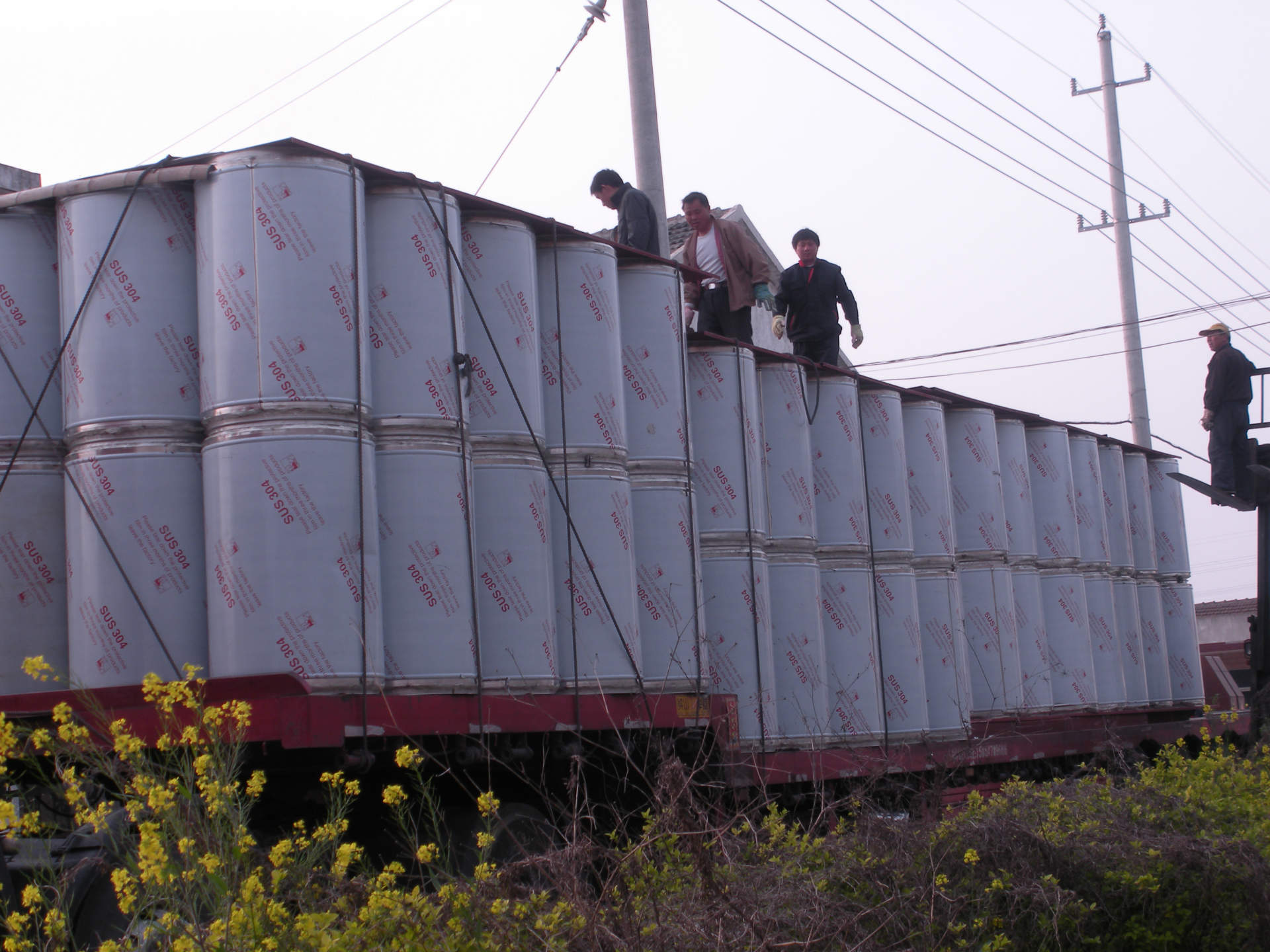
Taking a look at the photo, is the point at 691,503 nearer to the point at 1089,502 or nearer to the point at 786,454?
the point at 786,454

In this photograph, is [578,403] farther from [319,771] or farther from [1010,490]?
[1010,490]

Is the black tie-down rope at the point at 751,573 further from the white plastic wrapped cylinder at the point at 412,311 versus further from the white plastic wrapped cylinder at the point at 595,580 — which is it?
the white plastic wrapped cylinder at the point at 412,311

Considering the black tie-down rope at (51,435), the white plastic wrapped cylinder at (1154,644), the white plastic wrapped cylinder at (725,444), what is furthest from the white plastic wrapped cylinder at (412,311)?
the white plastic wrapped cylinder at (1154,644)

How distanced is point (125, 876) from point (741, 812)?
2110 millimetres

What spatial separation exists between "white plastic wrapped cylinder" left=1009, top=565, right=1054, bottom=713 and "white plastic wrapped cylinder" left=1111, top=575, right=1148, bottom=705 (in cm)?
183

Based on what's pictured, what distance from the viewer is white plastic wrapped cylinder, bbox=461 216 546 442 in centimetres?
679

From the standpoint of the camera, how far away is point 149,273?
6262mm

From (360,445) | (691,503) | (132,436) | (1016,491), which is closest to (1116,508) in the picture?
(1016,491)

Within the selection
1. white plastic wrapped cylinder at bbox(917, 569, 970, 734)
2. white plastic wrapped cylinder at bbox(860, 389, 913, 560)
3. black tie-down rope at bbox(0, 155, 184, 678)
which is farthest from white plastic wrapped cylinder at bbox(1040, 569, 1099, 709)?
black tie-down rope at bbox(0, 155, 184, 678)

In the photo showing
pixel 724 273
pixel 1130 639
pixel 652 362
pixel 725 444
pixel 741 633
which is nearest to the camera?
pixel 652 362

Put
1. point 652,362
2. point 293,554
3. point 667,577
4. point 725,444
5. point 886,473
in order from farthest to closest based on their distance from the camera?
point 886,473
point 725,444
point 652,362
point 667,577
point 293,554

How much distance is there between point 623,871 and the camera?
4348mm

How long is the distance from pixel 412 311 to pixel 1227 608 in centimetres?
3341

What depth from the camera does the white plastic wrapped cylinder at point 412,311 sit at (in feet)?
20.8
